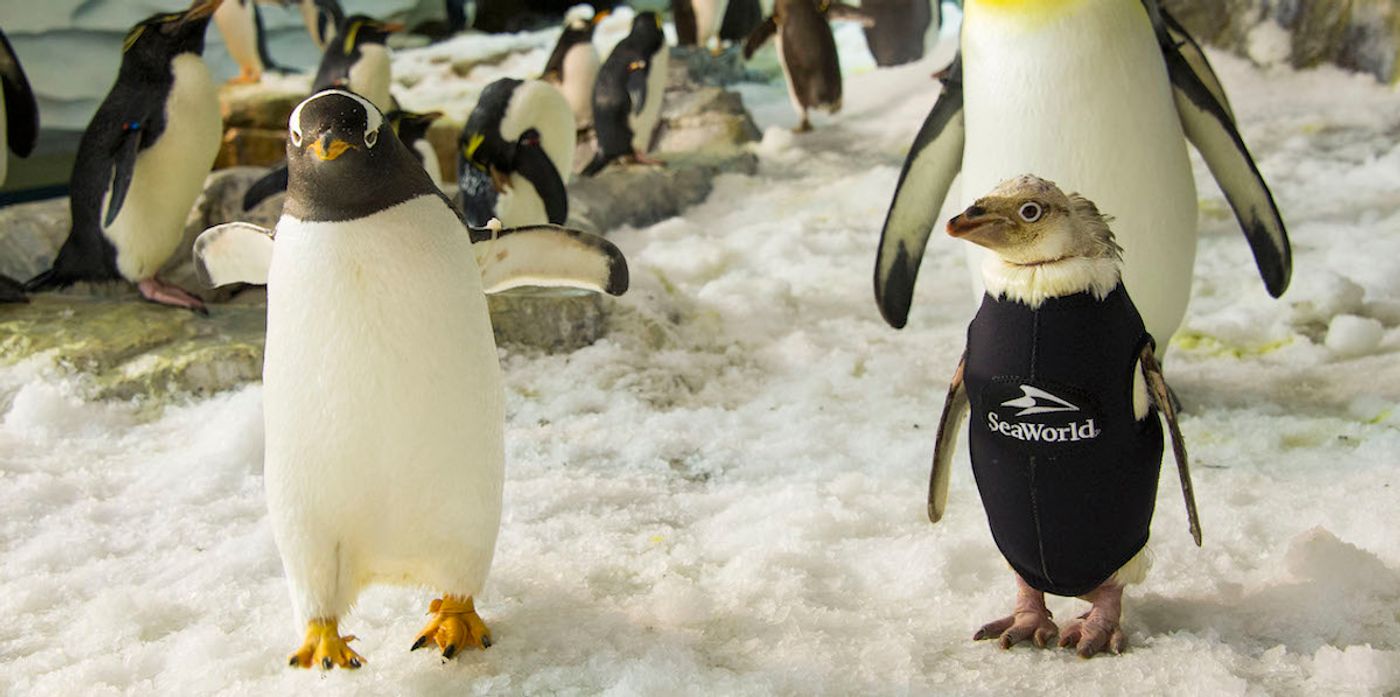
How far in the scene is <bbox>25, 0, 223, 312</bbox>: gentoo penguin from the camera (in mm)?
3752

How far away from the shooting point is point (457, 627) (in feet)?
6.37

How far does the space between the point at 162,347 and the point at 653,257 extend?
5.93ft

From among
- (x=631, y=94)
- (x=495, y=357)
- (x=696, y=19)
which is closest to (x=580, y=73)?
(x=631, y=94)

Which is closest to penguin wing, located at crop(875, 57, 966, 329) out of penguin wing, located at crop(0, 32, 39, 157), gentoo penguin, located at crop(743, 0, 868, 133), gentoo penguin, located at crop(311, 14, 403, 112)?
penguin wing, located at crop(0, 32, 39, 157)

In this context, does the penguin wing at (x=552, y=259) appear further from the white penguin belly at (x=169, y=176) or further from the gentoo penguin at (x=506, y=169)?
the gentoo penguin at (x=506, y=169)

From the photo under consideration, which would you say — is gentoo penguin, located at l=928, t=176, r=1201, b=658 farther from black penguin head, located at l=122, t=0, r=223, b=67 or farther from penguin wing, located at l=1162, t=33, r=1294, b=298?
black penguin head, located at l=122, t=0, r=223, b=67

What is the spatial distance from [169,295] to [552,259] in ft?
7.02

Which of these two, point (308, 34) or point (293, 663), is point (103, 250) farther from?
point (308, 34)

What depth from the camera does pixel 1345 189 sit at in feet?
16.4

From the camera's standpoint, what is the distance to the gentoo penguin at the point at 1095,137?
262 cm

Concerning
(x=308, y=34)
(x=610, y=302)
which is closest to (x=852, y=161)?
(x=610, y=302)

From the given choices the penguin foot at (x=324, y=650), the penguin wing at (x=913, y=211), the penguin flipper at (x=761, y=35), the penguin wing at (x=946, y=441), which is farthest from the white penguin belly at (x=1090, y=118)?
the penguin flipper at (x=761, y=35)

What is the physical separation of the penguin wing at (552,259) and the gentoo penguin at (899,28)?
23.6ft

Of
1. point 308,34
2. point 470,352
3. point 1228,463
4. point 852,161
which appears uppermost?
point 470,352
